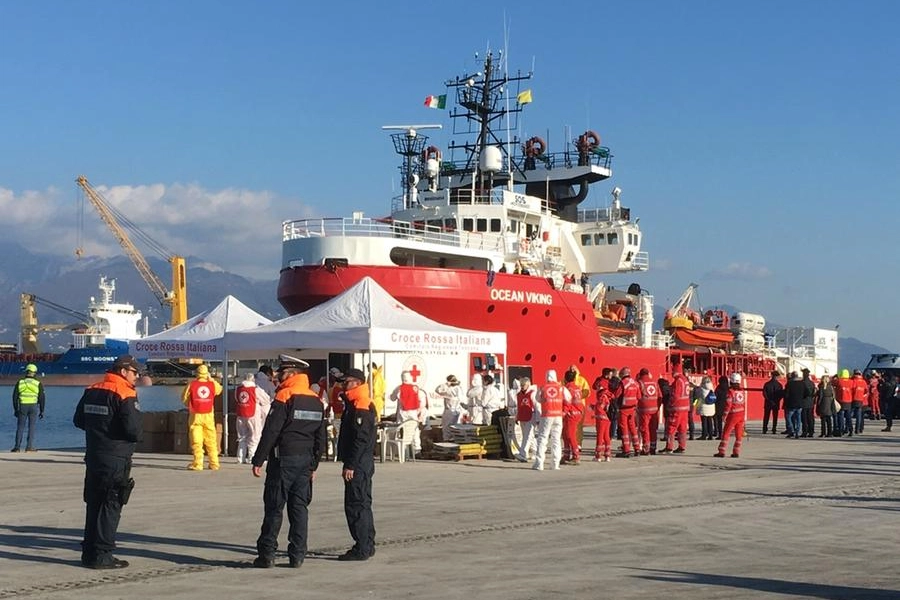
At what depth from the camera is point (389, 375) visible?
24766mm

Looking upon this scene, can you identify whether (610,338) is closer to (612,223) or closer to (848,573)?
(612,223)

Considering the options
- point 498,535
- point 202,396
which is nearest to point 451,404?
point 202,396

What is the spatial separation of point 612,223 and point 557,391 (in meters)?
21.5

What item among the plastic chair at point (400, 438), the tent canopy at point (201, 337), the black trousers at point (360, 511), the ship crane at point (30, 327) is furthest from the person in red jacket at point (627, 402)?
the ship crane at point (30, 327)

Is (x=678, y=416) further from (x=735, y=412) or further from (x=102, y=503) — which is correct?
(x=102, y=503)

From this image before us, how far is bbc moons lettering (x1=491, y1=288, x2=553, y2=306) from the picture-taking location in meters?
28.3

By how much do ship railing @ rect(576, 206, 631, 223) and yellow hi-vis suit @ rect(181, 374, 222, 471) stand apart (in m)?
23.4

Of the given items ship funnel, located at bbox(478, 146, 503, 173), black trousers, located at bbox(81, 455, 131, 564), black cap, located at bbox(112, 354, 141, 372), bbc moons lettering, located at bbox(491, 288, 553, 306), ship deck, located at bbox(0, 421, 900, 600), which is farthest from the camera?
ship funnel, located at bbox(478, 146, 503, 173)

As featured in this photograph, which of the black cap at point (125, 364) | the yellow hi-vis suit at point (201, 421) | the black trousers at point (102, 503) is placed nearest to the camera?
the black trousers at point (102, 503)

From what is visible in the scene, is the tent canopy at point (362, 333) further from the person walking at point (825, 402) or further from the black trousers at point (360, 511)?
the person walking at point (825, 402)

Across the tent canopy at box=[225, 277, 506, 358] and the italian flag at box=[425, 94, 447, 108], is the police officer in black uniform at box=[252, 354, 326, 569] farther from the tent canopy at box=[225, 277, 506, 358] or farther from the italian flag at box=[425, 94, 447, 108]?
the italian flag at box=[425, 94, 447, 108]

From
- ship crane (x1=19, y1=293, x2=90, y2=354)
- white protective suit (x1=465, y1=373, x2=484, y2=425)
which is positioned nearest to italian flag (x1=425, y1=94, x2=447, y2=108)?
white protective suit (x1=465, y1=373, x2=484, y2=425)

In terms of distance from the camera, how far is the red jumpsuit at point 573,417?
1720cm

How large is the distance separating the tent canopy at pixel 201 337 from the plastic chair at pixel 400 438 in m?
3.52
